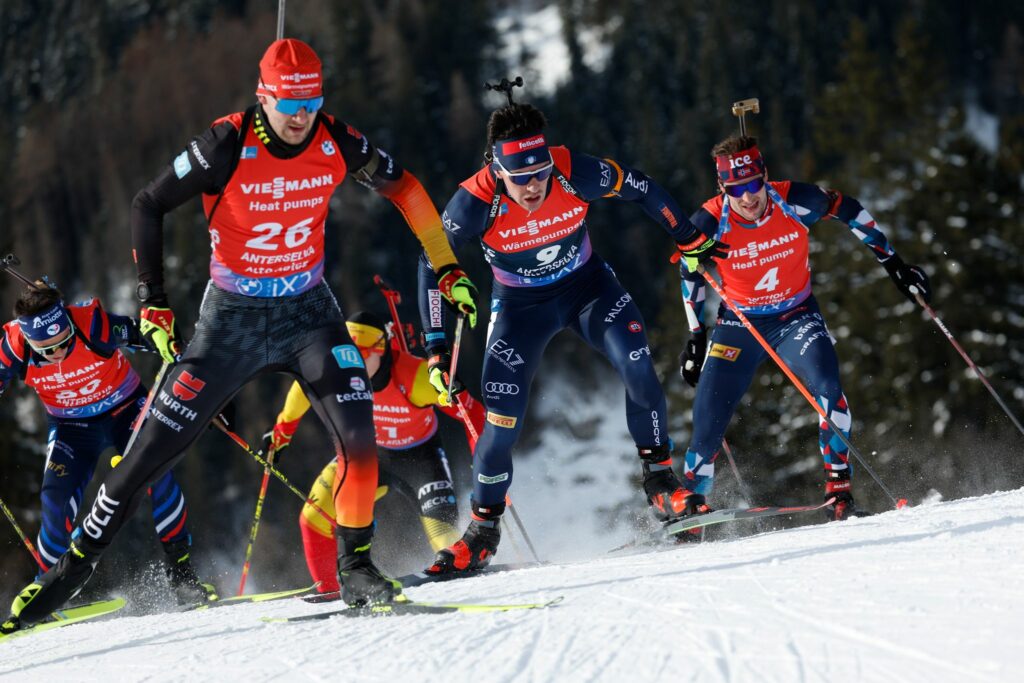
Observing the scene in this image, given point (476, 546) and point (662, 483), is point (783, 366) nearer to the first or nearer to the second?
point (662, 483)

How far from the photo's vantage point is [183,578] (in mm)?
7918

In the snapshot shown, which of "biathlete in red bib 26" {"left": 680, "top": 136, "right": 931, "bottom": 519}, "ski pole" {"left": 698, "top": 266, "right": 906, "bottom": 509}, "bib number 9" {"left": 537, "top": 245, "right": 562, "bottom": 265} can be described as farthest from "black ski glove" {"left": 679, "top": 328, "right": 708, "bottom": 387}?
"bib number 9" {"left": 537, "top": 245, "right": 562, "bottom": 265}

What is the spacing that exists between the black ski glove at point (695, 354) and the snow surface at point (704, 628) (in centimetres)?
222

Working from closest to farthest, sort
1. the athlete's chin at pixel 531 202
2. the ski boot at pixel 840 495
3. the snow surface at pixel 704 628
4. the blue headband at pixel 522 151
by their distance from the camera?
Result: 1. the snow surface at pixel 704 628
2. the blue headband at pixel 522 151
3. the athlete's chin at pixel 531 202
4. the ski boot at pixel 840 495

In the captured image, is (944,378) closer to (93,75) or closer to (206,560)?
(206,560)

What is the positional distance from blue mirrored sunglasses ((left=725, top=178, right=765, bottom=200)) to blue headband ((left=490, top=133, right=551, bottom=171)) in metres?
1.70

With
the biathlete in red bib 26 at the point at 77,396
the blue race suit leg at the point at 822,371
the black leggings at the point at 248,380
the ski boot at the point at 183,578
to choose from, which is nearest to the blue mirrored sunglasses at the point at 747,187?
the blue race suit leg at the point at 822,371

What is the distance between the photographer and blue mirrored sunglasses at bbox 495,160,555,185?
6074 mm

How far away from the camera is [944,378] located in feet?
89.8

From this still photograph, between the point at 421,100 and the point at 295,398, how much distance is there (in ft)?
233

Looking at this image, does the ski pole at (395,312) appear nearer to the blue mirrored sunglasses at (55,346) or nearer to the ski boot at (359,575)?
the blue mirrored sunglasses at (55,346)

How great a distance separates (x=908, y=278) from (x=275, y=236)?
4.23 meters

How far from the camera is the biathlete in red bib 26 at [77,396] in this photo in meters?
7.52

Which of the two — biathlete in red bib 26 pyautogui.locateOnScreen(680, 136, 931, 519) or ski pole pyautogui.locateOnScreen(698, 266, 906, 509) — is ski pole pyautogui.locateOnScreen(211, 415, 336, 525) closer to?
biathlete in red bib 26 pyautogui.locateOnScreen(680, 136, 931, 519)
